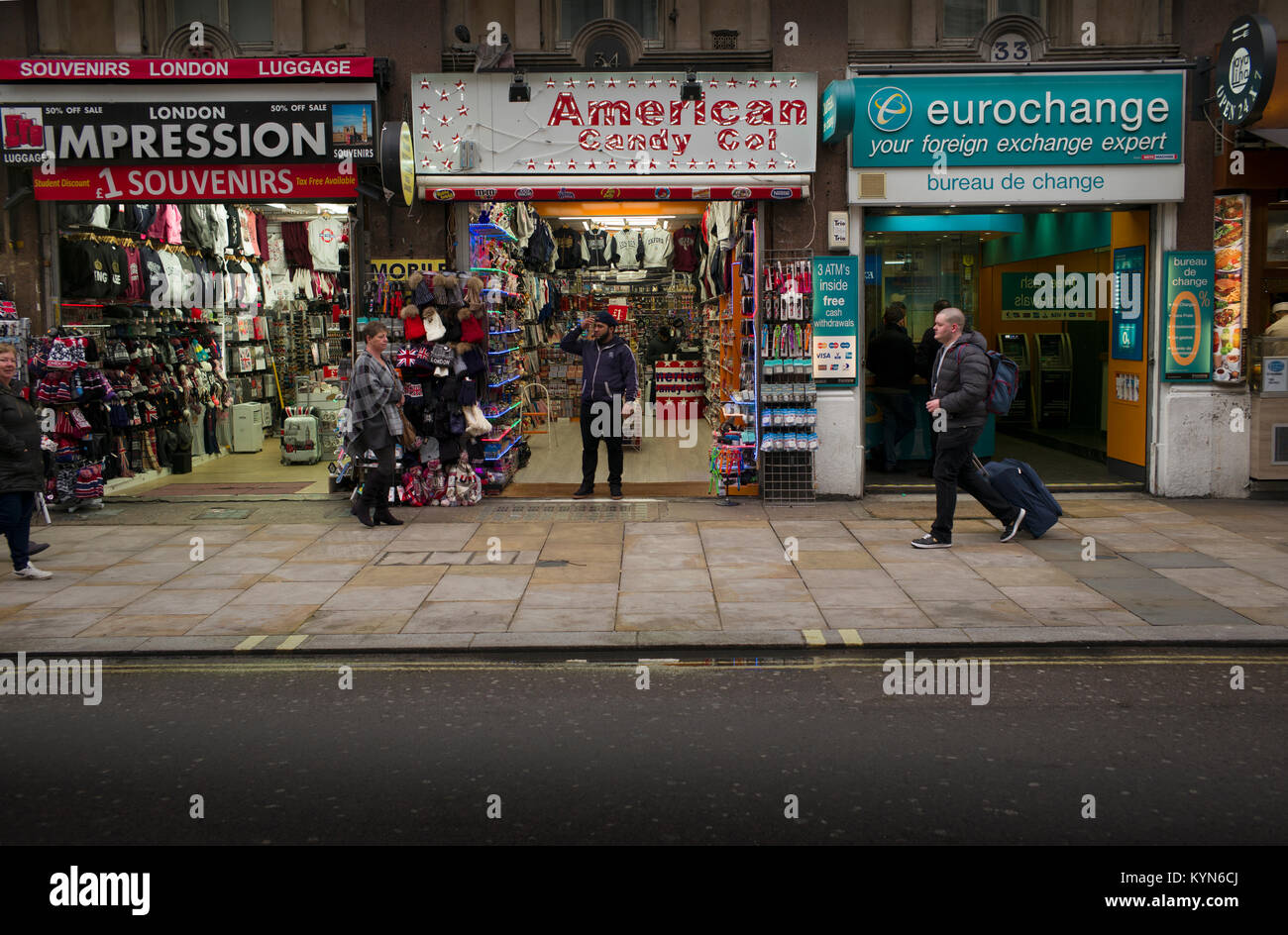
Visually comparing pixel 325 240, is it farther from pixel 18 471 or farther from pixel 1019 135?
pixel 1019 135

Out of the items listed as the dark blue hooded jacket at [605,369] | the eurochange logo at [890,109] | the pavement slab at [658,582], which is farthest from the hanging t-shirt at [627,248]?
the pavement slab at [658,582]

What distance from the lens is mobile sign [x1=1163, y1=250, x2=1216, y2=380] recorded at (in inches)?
479

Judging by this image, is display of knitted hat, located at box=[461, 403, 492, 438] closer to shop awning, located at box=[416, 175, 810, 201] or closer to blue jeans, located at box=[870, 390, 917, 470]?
shop awning, located at box=[416, 175, 810, 201]

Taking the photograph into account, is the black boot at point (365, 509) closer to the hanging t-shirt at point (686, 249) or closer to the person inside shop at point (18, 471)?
the person inside shop at point (18, 471)

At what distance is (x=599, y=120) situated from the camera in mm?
11930

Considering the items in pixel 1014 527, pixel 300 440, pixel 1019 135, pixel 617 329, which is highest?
pixel 1019 135

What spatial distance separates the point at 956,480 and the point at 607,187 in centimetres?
484

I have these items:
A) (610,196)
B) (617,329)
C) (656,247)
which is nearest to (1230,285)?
(610,196)

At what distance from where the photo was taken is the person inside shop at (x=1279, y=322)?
12023mm

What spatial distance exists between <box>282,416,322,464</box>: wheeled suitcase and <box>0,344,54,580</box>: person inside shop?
6.08m

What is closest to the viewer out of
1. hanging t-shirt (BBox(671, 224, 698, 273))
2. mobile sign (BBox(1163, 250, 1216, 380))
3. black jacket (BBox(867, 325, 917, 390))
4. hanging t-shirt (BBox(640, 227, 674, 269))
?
mobile sign (BBox(1163, 250, 1216, 380))

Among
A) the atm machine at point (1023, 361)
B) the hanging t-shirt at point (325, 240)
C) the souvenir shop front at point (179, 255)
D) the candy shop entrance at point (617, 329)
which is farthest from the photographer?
the atm machine at point (1023, 361)

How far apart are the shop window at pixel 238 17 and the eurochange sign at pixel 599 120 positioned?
Result: 198cm

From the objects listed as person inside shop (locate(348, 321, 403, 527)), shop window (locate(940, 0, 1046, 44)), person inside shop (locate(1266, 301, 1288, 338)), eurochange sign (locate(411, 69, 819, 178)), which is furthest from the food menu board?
person inside shop (locate(348, 321, 403, 527))
